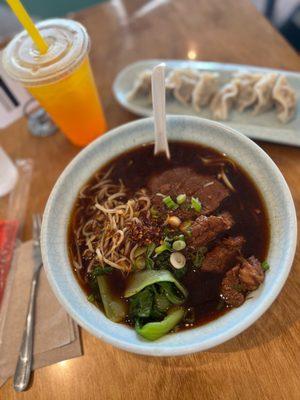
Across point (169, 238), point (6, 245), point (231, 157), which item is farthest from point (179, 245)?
point (6, 245)

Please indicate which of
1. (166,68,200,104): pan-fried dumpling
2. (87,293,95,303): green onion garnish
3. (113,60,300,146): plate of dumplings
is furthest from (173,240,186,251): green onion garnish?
(166,68,200,104): pan-fried dumpling

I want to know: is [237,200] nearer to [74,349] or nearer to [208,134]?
[208,134]

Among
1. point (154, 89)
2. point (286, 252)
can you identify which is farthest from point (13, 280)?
point (286, 252)

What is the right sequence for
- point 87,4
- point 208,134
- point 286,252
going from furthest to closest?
point 87,4, point 208,134, point 286,252

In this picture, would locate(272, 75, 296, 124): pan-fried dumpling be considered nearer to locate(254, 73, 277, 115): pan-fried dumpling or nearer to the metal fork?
locate(254, 73, 277, 115): pan-fried dumpling

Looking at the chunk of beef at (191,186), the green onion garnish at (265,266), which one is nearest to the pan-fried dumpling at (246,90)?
the chunk of beef at (191,186)

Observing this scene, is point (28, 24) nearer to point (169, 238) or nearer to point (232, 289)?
point (169, 238)
